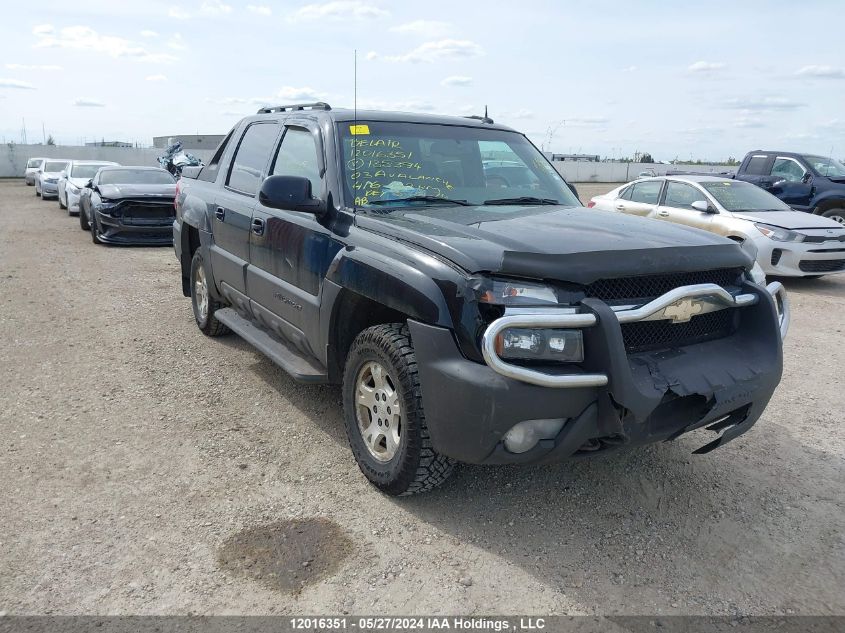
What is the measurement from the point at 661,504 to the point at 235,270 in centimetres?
331

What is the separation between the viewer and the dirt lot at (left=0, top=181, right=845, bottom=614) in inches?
110

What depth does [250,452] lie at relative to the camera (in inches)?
159

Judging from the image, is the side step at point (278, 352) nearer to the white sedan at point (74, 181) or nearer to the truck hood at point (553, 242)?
the truck hood at point (553, 242)

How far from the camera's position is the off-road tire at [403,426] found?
3.15 metres

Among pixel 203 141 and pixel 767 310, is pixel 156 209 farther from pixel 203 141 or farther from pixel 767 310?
pixel 203 141

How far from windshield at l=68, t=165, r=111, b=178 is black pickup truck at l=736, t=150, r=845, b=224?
15617 mm

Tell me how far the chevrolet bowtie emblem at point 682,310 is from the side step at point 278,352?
6.15ft

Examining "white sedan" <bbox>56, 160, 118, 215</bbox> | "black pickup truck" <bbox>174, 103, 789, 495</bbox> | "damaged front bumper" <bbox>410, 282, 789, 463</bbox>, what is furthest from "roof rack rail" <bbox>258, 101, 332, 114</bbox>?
"white sedan" <bbox>56, 160, 118, 215</bbox>

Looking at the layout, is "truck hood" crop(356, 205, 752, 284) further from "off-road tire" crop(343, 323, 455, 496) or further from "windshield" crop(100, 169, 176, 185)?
"windshield" crop(100, 169, 176, 185)

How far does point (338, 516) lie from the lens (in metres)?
3.37

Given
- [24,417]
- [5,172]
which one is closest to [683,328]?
[24,417]

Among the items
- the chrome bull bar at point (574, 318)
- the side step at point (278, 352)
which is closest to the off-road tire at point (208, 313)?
the side step at point (278, 352)

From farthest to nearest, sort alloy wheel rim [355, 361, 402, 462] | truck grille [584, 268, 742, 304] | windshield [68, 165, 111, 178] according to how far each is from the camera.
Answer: windshield [68, 165, 111, 178]
alloy wheel rim [355, 361, 402, 462]
truck grille [584, 268, 742, 304]

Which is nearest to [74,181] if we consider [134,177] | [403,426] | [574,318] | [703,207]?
[134,177]
